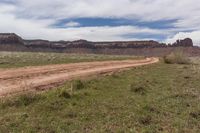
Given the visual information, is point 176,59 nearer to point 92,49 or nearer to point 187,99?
point 187,99

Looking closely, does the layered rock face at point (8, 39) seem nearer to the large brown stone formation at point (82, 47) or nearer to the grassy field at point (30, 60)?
the large brown stone formation at point (82, 47)

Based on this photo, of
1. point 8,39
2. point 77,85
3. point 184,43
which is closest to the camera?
point 77,85

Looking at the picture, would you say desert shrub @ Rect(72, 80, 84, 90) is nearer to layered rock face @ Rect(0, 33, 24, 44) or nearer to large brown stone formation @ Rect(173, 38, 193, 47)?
layered rock face @ Rect(0, 33, 24, 44)

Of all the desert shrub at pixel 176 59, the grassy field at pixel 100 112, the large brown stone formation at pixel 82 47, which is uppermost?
the grassy field at pixel 100 112

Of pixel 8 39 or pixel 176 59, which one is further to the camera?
pixel 8 39

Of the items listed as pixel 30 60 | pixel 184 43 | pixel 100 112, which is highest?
pixel 100 112

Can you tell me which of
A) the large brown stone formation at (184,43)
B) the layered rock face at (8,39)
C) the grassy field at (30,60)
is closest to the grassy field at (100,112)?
the grassy field at (30,60)

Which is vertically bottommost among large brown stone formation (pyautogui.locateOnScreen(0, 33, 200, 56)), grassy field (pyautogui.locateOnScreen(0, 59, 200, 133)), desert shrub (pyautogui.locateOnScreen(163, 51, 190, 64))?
large brown stone formation (pyautogui.locateOnScreen(0, 33, 200, 56))

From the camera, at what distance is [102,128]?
8.78 meters

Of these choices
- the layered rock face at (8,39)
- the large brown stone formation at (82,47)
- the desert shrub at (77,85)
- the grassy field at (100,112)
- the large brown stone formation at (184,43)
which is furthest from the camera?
the large brown stone formation at (184,43)

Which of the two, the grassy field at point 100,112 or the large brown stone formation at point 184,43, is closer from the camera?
the grassy field at point 100,112

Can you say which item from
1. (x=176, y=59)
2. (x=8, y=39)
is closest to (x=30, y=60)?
(x=176, y=59)

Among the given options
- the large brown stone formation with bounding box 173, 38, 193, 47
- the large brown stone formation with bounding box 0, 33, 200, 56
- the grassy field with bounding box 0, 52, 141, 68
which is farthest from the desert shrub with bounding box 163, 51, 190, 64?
the large brown stone formation with bounding box 173, 38, 193, 47

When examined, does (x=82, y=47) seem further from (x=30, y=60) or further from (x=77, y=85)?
(x=77, y=85)
